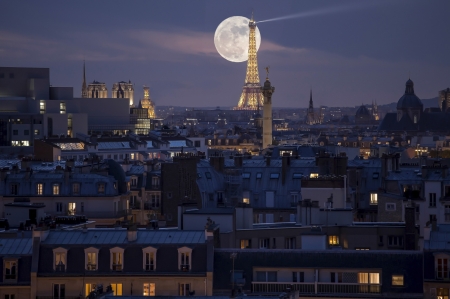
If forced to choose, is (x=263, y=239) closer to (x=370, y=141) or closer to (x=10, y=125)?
(x=10, y=125)

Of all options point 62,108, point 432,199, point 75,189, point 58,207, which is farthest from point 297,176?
point 62,108

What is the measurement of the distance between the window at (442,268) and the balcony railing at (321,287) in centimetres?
126

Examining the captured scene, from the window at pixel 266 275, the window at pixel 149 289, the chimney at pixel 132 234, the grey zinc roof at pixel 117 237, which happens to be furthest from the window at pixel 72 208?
the window at pixel 266 275

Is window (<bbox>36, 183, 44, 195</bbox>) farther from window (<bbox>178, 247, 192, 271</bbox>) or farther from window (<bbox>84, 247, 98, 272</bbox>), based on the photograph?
window (<bbox>178, 247, 192, 271</bbox>)

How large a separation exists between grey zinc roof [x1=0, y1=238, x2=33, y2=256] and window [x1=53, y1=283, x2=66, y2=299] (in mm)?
985

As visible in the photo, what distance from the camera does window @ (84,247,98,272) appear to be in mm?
30969

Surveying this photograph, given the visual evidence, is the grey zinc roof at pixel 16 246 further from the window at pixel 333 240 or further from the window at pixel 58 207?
the window at pixel 58 207

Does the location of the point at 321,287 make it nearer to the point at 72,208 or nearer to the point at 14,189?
the point at 72,208

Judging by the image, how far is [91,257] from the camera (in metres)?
31.1

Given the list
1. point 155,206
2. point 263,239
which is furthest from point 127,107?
point 263,239

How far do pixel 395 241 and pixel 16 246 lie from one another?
1141 centimetres

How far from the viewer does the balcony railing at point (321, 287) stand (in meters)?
30.2

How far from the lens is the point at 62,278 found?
101ft

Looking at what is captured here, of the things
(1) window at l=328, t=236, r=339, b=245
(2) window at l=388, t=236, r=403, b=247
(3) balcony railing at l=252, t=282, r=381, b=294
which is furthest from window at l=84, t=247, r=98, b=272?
(2) window at l=388, t=236, r=403, b=247
